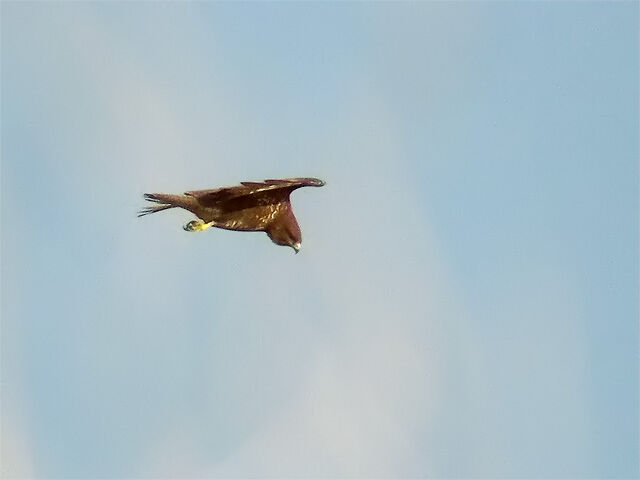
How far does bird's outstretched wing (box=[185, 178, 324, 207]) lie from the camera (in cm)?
1823

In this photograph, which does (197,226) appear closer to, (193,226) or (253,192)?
(193,226)

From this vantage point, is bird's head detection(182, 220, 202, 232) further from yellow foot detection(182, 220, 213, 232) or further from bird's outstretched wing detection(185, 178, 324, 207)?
bird's outstretched wing detection(185, 178, 324, 207)

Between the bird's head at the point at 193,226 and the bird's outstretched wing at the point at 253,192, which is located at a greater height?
the bird's outstretched wing at the point at 253,192

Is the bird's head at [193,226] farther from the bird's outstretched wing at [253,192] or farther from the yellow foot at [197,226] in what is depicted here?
the bird's outstretched wing at [253,192]

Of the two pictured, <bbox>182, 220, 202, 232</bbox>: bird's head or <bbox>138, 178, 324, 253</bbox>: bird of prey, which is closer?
<bbox>138, 178, 324, 253</bbox>: bird of prey

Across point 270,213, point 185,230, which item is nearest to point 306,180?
point 270,213

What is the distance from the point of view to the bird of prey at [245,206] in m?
18.4

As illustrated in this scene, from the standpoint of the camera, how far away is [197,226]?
19156 millimetres

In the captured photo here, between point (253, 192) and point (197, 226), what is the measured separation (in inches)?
62.3

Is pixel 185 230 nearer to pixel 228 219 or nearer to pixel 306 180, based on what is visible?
pixel 228 219

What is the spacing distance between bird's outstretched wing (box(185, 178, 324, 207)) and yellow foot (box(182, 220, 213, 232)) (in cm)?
43

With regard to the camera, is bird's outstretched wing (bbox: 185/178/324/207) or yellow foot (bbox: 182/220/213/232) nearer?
bird's outstretched wing (bbox: 185/178/324/207)

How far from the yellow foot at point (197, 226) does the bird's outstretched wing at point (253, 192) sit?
0.43 m

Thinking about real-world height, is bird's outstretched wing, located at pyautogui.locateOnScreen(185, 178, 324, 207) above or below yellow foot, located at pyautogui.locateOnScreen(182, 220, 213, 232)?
above
